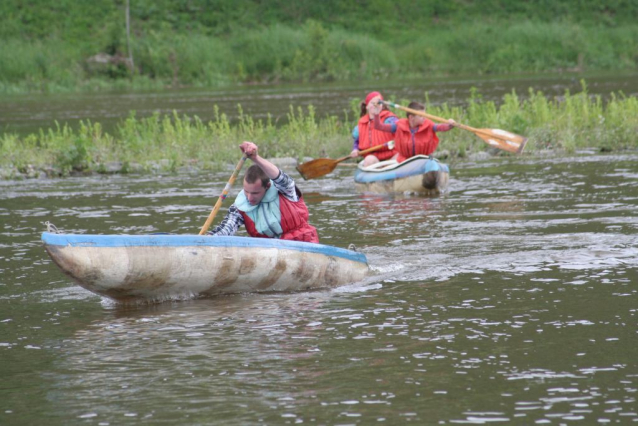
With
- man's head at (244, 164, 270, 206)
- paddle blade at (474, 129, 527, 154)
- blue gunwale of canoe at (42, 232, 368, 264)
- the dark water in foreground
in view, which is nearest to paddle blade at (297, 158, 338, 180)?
paddle blade at (474, 129, 527, 154)

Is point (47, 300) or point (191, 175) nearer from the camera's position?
point (47, 300)

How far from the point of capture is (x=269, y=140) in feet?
70.4

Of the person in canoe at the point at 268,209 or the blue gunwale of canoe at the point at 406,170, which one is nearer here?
the person in canoe at the point at 268,209

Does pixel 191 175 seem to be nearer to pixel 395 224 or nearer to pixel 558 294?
pixel 395 224

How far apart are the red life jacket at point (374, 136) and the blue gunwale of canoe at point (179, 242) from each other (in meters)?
7.62

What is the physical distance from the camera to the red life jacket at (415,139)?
1661 centimetres

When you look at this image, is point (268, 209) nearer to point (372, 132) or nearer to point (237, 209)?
point (237, 209)

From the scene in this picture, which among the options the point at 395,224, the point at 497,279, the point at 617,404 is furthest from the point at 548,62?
the point at 617,404

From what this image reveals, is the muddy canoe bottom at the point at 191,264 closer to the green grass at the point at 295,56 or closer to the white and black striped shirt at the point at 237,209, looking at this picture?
the white and black striped shirt at the point at 237,209

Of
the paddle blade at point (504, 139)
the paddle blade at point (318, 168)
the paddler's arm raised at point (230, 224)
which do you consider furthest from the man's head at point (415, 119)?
the paddler's arm raised at point (230, 224)

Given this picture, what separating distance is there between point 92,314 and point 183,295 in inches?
29.6

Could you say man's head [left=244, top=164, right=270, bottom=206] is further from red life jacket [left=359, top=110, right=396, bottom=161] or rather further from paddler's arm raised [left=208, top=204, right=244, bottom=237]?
red life jacket [left=359, top=110, right=396, bottom=161]

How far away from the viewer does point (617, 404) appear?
5723mm

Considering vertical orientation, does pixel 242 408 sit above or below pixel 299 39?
below
